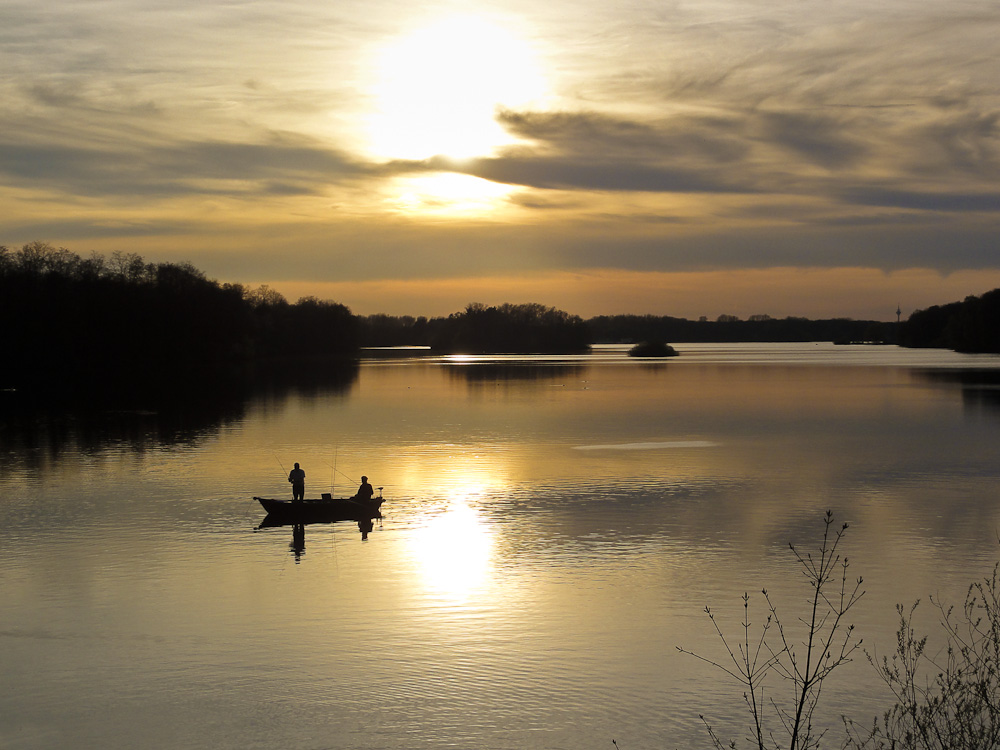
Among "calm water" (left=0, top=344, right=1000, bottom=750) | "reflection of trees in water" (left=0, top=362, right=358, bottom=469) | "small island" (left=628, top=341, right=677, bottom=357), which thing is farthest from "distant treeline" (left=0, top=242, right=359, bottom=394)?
"small island" (left=628, top=341, right=677, bottom=357)

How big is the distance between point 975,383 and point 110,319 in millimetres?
86178

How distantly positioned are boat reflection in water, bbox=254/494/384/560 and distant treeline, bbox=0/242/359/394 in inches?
3131

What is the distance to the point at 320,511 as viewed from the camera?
2567 cm

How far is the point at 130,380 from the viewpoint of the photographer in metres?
97.8

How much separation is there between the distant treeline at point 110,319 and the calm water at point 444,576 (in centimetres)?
5926

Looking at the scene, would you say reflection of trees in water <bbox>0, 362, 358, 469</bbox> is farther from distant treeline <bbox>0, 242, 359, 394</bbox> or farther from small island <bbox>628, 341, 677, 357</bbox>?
small island <bbox>628, 341, 677, 357</bbox>

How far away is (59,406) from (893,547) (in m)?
58.3

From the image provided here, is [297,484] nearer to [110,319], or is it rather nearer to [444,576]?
[444,576]

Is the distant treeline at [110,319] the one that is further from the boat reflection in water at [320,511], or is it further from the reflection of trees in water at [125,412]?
the boat reflection in water at [320,511]

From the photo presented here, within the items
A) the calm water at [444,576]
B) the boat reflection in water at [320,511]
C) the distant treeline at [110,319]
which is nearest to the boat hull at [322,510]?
the boat reflection in water at [320,511]

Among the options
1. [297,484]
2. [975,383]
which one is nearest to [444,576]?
[297,484]

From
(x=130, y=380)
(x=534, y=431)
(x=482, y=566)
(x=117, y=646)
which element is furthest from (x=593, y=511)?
(x=130, y=380)

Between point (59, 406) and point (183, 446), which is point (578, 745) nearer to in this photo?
point (183, 446)

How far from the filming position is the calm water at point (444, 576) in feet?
41.2
